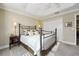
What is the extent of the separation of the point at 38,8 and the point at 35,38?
68cm

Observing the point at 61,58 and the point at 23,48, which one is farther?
the point at 23,48

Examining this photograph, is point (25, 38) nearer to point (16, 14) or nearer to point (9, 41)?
point (9, 41)

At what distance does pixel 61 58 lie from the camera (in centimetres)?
169

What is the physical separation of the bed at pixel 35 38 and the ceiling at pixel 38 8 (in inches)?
12.6

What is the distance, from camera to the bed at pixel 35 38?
1739 millimetres

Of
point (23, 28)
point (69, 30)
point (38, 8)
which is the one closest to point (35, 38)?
point (23, 28)

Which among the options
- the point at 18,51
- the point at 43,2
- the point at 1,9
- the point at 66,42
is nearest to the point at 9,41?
the point at 18,51

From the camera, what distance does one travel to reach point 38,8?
5.65 feet

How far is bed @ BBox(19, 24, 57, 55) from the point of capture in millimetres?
1739

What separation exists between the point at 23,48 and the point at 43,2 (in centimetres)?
110

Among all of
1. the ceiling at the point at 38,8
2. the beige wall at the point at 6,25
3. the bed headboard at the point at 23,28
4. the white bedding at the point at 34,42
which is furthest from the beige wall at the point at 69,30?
the beige wall at the point at 6,25

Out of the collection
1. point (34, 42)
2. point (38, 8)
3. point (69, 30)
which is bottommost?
point (34, 42)

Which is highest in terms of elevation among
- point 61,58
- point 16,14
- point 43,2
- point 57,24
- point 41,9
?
point 43,2

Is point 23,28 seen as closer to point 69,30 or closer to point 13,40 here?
point 13,40
